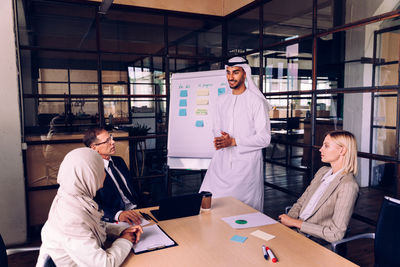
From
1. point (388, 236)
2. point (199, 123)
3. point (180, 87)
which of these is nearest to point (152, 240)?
point (388, 236)

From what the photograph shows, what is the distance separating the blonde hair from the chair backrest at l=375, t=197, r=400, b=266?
31cm

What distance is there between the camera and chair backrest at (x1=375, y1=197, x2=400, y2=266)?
1669 mm

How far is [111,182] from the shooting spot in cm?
248

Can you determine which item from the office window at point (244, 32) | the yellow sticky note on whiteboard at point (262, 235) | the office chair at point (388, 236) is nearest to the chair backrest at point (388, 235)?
the office chair at point (388, 236)

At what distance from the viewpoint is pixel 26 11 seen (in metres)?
3.54

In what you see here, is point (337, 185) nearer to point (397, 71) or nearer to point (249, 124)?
point (397, 71)

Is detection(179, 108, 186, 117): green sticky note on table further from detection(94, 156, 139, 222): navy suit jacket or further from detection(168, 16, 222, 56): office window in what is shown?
detection(94, 156, 139, 222): navy suit jacket

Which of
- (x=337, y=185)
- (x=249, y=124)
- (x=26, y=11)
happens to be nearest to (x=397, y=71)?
(x=337, y=185)

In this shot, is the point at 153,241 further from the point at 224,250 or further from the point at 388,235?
the point at 388,235

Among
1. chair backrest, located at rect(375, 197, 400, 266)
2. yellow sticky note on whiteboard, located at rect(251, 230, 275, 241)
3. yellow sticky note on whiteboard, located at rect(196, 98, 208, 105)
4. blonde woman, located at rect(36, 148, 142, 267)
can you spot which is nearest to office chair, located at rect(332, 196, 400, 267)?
chair backrest, located at rect(375, 197, 400, 266)

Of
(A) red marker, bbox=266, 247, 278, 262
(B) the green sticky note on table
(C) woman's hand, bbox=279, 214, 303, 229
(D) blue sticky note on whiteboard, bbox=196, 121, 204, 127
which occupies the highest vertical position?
(B) the green sticky note on table

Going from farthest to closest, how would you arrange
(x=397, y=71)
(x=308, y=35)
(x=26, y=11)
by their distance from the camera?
(x=26, y=11), (x=308, y=35), (x=397, y=71)

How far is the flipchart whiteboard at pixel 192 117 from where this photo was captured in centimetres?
393

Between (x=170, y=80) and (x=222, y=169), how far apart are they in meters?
1.55
